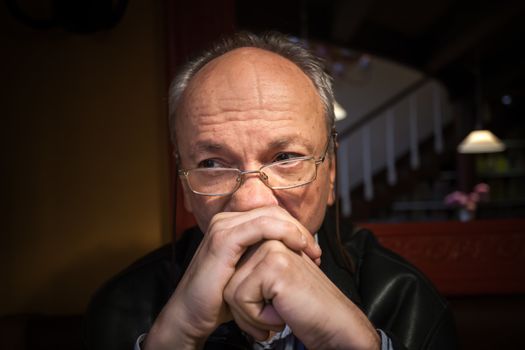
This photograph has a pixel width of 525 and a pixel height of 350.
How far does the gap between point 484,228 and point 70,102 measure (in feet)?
4.74

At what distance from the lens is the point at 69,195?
1434mm

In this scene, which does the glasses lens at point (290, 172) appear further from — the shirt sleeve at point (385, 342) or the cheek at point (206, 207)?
the shirt sleeve at point (385, 342)

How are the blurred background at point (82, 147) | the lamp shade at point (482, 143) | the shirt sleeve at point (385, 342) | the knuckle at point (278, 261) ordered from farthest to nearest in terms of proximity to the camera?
the lamp shade at point (482, 143), the blurred background at point (82, 147), the shirt sleeve at point (385, 342), the knuckle at point (278, 261)

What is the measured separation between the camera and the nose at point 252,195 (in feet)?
2.90

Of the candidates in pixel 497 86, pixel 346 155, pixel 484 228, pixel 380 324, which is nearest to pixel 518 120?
pixel 497 86

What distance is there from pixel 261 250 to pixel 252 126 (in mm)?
266

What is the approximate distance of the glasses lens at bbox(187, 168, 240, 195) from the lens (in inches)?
36.2

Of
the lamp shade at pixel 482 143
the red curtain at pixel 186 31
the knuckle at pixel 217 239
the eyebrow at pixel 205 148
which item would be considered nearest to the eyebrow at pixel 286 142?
the eyebrow at pixel 205 148

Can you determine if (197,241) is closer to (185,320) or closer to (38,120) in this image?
(185,320)

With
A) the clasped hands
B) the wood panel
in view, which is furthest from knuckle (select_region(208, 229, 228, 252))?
the wood panel

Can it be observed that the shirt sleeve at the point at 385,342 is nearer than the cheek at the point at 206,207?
Yes

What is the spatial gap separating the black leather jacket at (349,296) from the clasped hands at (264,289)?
0.22m

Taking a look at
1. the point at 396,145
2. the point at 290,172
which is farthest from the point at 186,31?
the point at 396,145

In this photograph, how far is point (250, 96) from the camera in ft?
2.99
